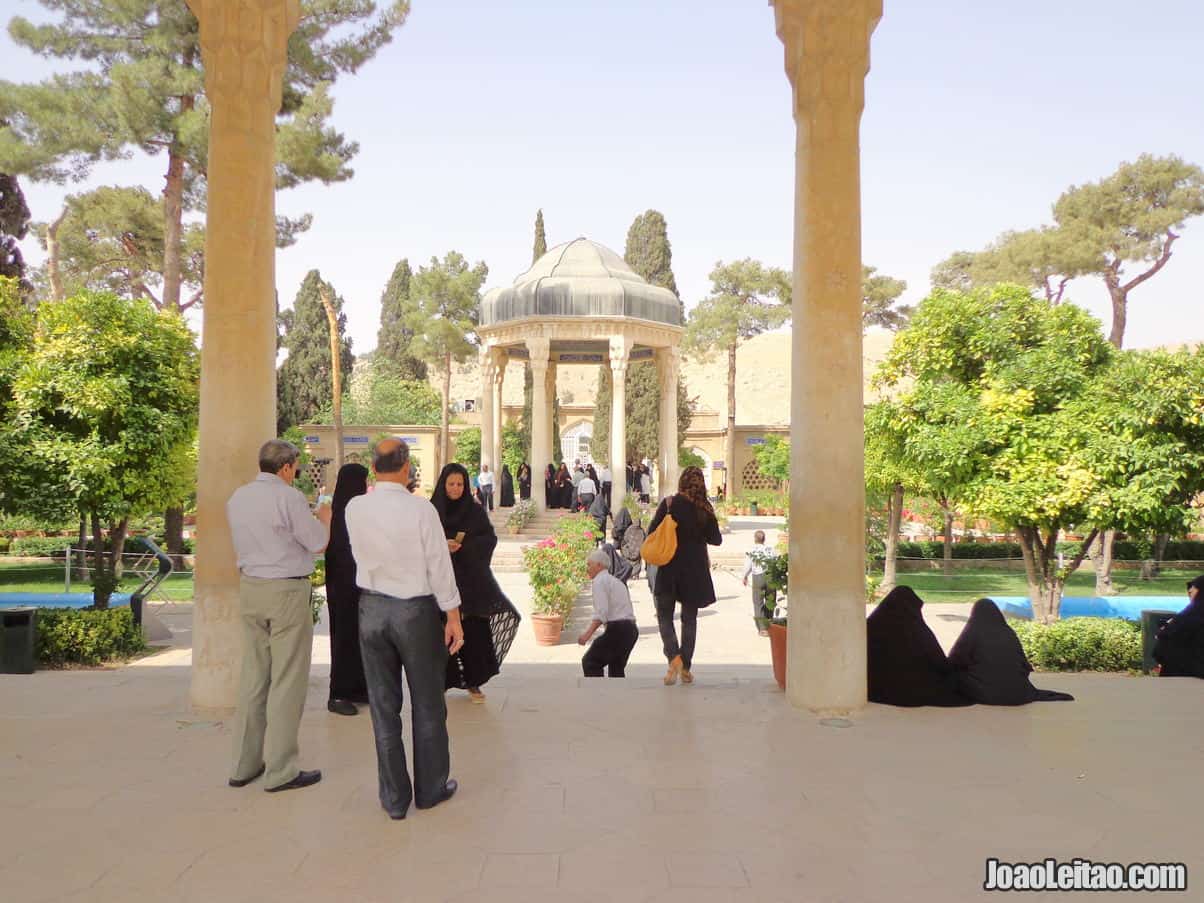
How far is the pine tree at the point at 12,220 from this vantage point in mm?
18766

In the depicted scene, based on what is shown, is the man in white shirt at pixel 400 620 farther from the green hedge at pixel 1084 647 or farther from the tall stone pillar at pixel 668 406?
the tall stone pillar at pixel 668 406

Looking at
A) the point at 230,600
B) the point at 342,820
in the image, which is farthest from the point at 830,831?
the point at 230,600

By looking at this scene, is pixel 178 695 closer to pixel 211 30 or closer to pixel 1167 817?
pixel 211 30

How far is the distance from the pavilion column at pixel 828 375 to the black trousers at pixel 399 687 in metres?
2.38

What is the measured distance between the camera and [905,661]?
5.52m

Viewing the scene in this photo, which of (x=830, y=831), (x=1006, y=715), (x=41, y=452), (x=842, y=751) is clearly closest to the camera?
(x=830, y=831)

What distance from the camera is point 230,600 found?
17.3ft

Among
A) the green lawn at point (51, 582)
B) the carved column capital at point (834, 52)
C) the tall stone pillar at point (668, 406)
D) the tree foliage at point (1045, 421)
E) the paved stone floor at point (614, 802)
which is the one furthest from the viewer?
the tall stone pillar at point (668, 406)

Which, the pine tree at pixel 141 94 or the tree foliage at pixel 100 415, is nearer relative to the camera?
the tree foliage at pixel 100 415

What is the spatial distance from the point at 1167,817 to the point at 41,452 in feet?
35.5

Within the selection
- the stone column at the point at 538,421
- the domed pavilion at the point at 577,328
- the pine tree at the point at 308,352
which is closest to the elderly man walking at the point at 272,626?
the domed pavilion at the point at 577,328

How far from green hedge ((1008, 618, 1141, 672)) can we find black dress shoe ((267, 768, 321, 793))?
305 inches

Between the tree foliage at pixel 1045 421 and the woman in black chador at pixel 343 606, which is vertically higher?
the tree foliage at pixel 1045 421

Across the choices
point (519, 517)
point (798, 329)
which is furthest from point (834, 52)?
point (519, 517)
